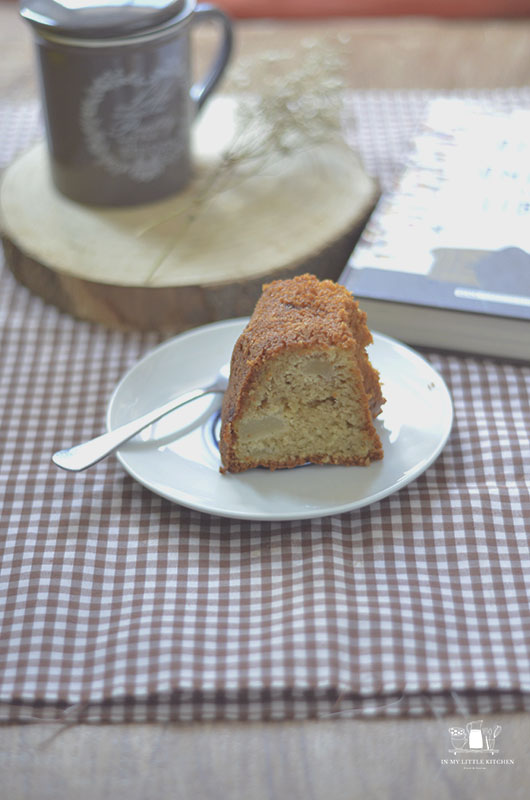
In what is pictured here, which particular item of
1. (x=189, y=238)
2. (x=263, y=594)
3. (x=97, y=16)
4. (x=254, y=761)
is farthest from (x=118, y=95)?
(x=254, y=761)

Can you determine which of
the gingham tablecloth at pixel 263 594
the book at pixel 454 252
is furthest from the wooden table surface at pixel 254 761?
the book at pixel 454 252

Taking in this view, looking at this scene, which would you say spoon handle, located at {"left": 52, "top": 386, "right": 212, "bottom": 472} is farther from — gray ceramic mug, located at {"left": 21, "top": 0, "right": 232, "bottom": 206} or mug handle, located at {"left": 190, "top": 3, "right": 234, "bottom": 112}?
mug handle, located at {"left": 190, "top": 3, "right": 234, "bottom": 112}

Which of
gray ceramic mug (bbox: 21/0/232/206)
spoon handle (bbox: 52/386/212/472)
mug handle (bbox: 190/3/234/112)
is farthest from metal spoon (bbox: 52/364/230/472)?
mug handle (bbox: 190/3/234/112)

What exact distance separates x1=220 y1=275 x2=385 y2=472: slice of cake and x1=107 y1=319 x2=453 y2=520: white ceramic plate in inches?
0.8

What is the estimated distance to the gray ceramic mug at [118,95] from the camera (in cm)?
109

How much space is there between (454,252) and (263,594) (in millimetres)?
546

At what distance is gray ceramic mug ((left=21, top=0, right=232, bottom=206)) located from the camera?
42.8 inches

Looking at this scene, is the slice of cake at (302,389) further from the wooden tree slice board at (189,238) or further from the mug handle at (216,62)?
the mug handle at (216,62)

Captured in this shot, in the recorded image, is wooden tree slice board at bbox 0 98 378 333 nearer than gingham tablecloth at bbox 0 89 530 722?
No

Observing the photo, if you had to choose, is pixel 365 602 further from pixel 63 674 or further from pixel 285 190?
pixel 285 190

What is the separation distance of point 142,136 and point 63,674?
76 centimetres

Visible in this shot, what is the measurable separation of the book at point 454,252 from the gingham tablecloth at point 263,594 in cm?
10

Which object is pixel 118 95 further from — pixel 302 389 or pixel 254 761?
pixel 254 761

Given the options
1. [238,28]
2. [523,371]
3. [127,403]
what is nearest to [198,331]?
[127,403]
